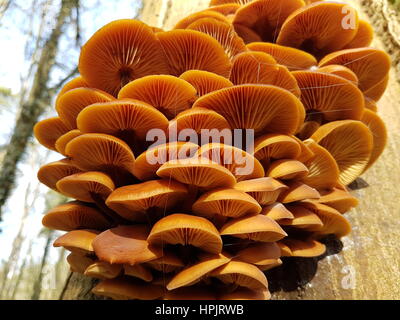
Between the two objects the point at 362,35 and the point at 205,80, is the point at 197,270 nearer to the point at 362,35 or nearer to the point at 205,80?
the point at 205,80

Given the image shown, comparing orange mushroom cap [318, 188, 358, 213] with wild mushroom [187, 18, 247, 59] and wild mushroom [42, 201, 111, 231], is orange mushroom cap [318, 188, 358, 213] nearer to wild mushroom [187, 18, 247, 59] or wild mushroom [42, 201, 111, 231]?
wild mushroom [187, 18, 247, 59]

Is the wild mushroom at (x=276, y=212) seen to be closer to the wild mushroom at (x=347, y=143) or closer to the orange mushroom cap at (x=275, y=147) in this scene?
the orange mushroom cap at (x=275, y=147)

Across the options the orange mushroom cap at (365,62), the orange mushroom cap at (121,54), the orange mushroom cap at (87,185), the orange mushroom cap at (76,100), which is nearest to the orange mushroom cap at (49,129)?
the orange mushroom cap at (76,100)

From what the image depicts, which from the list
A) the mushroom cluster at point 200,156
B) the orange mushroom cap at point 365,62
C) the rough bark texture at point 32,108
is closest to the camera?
the mushroom cluster at point 200,156

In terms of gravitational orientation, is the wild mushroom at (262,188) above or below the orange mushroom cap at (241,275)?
above

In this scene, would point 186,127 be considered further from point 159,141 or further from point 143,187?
point 143,187

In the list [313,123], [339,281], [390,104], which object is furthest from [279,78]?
[390,104]

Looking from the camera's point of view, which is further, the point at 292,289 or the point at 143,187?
the point at 292,289
